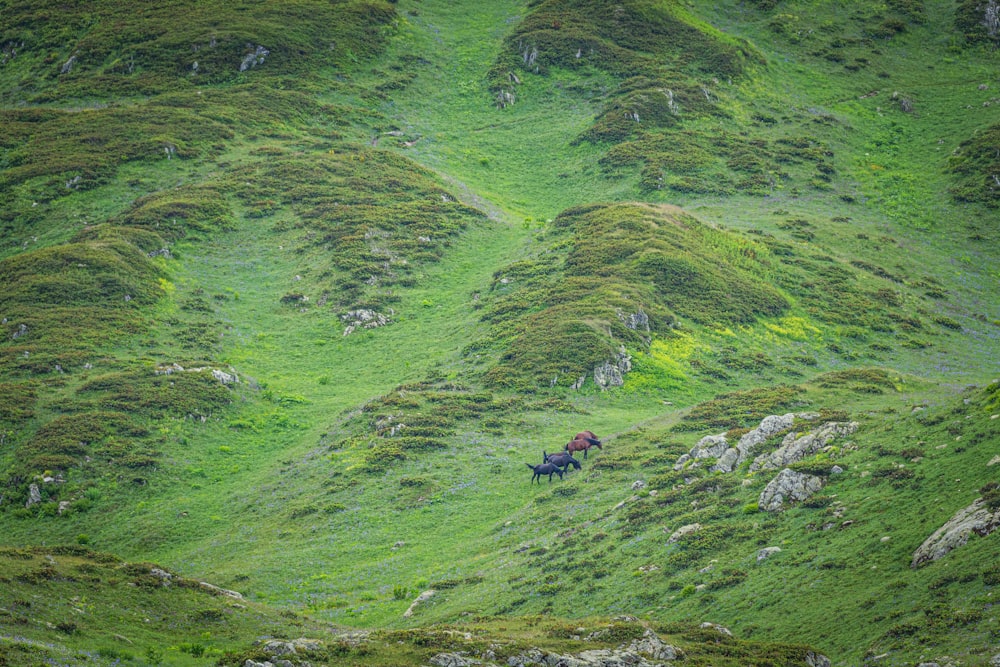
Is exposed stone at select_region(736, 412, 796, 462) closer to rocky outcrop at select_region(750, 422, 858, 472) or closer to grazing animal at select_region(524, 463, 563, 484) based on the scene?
rocky outcrop at select_region(750, 422, 858, 472)

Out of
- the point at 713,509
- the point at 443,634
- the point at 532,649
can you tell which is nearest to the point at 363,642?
the point at 443,634

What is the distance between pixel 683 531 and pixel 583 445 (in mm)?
15109

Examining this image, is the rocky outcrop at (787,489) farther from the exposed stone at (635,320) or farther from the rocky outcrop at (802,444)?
the exposed stone at (635,320)

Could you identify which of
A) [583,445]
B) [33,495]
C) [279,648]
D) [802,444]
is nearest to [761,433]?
[802,444]

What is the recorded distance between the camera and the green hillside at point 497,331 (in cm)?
2953

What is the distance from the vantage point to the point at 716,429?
52.4 metres

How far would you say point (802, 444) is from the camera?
38.4 metres

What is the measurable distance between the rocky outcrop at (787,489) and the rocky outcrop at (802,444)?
250cm

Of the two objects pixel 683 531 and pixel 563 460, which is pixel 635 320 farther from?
pixel 683 531

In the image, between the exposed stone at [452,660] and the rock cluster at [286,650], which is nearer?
the rock cluster at [286,650]

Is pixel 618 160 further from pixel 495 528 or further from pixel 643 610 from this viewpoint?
pixel 643 610

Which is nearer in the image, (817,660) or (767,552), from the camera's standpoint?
(817,660)

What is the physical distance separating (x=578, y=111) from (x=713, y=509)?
98.7 meters

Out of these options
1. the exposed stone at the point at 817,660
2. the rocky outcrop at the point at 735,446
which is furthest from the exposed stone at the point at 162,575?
the rocky outcrop at the point at 735,446
